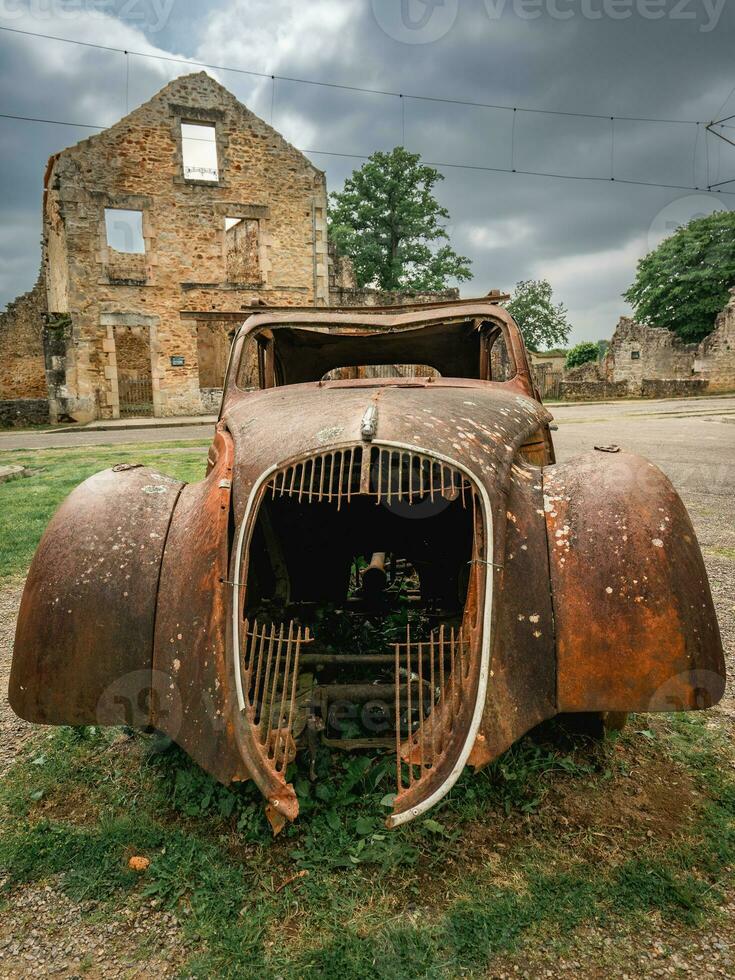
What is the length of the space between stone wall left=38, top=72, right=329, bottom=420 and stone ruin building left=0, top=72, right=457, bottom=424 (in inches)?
1.2

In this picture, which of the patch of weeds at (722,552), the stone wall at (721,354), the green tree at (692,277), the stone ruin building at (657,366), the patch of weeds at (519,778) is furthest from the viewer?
the green tree at (692,277)

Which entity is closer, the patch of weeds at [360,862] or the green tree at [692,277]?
the patch of weeds at [360,862]

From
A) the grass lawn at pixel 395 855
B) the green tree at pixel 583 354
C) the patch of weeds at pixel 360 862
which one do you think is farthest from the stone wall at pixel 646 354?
the patch of weeds at pixel 360 862

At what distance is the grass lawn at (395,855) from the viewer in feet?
4.68

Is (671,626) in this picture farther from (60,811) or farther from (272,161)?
(272,161)

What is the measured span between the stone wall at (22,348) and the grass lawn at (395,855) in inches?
1092

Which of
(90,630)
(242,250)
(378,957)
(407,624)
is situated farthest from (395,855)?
(242,250)

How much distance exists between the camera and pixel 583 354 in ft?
138

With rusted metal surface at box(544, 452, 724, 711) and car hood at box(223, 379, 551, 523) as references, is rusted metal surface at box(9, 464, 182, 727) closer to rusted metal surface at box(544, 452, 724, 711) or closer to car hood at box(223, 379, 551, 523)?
car hood at box(223, 379, 551, 523)

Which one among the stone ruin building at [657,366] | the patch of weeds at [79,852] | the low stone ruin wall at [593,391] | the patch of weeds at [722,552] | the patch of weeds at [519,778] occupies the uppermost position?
the stone ruin building at [657,366]

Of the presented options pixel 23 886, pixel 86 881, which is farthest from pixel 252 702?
pixel 23 886

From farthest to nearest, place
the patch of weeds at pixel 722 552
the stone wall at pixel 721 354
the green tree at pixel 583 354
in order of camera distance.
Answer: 1. the green tree at pixel 583 354
2. the stone wall at pixel 721 354
3. the patch of weeds at pixel 722 552

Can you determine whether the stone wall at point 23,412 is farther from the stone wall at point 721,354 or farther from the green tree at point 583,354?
the green tree at point 583,354

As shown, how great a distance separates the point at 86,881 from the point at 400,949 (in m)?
0.87
